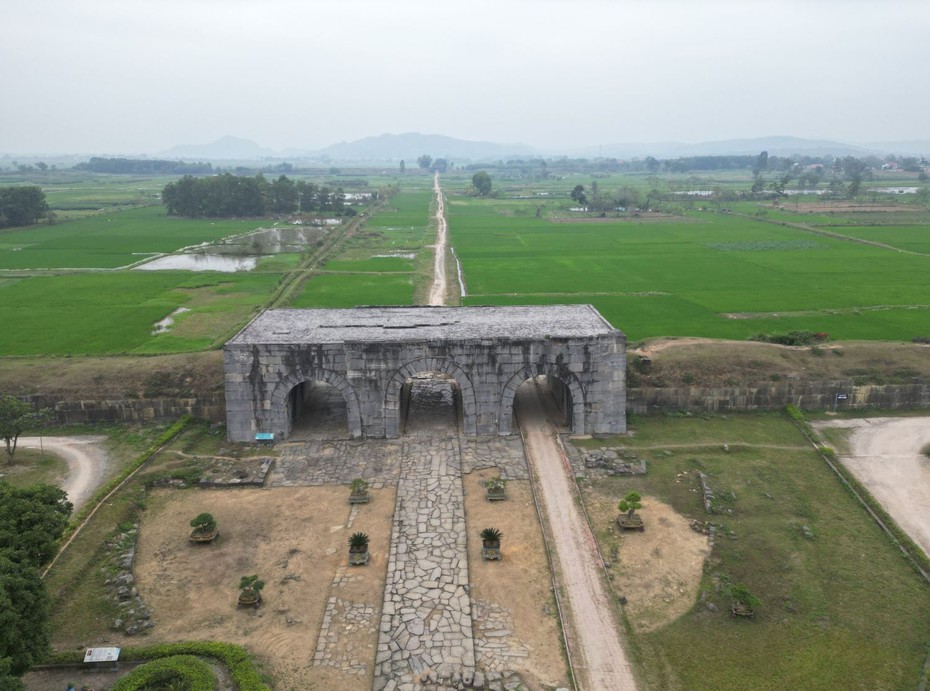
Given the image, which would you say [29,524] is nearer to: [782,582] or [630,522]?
[630,522]

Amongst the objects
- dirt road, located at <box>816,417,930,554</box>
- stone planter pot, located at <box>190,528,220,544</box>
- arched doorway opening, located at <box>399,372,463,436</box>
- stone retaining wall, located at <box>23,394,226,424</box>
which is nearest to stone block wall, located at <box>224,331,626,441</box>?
arched doorway opening, located at <box>399,372,463,436</box>

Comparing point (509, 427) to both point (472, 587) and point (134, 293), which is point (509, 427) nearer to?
point (472, 587)

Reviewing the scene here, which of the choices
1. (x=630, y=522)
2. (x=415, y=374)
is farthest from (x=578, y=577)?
(x=415, y=374)

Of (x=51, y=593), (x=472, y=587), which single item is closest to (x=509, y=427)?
(x=472, y=587)

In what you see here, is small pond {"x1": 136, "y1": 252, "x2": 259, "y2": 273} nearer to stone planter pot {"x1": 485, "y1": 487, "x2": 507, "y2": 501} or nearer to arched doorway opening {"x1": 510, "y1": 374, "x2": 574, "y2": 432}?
arched doorway opening {"x1": 510, "y1": 374, "x2": 574, "y2": 432}

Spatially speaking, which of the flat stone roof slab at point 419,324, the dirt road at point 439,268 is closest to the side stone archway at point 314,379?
the flat stone roof slab at point 419,324
